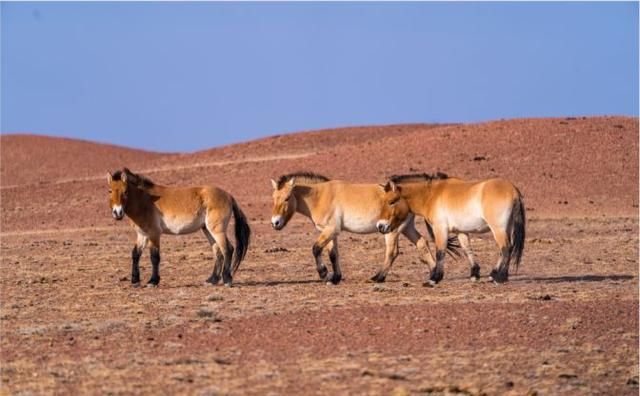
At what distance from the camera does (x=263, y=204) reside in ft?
122

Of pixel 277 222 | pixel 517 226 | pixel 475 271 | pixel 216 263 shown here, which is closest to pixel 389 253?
pixel 475 271

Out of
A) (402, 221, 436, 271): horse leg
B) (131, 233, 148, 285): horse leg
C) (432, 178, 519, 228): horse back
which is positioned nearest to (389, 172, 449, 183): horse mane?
(432, 178, 519, 228): horse back

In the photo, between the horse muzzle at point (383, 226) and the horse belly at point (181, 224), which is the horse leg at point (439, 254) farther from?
the horse belly at point (181, 224)

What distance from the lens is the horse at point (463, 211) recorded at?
55.6 feet

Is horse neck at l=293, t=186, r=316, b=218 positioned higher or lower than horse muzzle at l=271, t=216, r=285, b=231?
higher

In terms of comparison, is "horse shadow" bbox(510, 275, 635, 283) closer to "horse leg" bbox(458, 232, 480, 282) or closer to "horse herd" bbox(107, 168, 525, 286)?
"horse leg" bbox(458, 232, 480, 282)

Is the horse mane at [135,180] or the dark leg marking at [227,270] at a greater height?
the horse mane at [135,180]

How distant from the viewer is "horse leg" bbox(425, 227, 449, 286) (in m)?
17.3

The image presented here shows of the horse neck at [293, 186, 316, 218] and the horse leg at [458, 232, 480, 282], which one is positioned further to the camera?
the horse neck at [293, 186, 316, 218]

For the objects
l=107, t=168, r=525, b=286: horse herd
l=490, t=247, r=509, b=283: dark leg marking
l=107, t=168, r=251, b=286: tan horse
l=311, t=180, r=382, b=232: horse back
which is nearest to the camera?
l=490, t=247, r=509, b=283: dark leg marking

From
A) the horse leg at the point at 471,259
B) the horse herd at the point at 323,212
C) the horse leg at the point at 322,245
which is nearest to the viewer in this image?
the horse herd at the point at 323,212

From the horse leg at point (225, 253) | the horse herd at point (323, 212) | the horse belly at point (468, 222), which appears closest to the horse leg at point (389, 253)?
the horse herd at point (323, 212)

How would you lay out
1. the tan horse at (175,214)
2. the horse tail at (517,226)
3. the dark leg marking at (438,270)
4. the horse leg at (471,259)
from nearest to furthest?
1. the horse tail at (517,226)
2. the dark leg marking at (438,270)
3. the tan horse at (175,214)
4. the horse leg at (471,259)

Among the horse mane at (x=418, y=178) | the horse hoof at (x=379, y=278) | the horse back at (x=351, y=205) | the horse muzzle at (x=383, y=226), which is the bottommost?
the horse hoof at (x=379, y=278)
